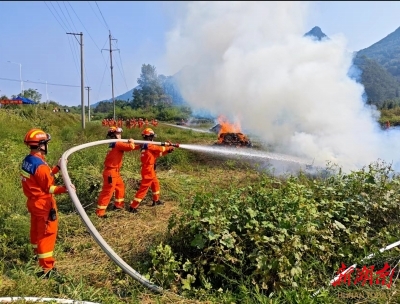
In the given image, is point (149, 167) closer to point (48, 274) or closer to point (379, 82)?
point (48, 274)

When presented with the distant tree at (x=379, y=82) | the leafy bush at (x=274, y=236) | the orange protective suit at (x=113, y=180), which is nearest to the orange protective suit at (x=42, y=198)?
the leafy bush at (x=274, y=236)

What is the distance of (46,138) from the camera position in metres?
4.53

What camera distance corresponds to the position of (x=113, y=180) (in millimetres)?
6707

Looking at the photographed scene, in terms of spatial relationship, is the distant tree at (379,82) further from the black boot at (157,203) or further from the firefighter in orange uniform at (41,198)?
the firefighter in orange uniform at (41,198)

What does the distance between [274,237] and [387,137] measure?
28.9ft

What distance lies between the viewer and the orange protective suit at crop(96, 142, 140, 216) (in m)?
6.55

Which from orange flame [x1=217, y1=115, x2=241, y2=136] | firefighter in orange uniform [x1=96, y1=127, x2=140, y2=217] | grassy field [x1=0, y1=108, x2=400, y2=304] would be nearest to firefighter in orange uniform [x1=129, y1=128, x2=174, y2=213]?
firefighter in orange uniform [x1=96, y1=127, x2=140, y2=217]

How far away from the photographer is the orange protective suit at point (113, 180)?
6555 mm

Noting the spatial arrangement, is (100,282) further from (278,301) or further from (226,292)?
(278,301)

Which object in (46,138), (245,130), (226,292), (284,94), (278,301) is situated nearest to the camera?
(278,301)

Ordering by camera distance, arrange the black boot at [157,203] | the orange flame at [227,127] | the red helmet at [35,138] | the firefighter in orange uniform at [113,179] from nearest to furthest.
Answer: the red helmet at [35,138], the firefighter in orange uniform at [113,179], the black boot at [157,203], the orange flame at [227,127]

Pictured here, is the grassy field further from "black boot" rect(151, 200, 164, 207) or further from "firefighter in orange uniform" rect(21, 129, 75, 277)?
"black boot" rect(151, 200, 164, 207)

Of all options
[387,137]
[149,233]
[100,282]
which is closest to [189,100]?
[387,137]

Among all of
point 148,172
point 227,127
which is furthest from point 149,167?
point 227,127
